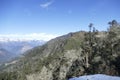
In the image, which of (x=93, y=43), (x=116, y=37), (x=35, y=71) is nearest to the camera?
(x=116, y=37)

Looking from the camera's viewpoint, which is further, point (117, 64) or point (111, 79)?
point (117, 64)

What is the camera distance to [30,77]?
160875 mm

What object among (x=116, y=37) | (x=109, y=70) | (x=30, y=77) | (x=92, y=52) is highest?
(x=116, y=37)

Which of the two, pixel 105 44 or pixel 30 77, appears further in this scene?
pixel 30 77

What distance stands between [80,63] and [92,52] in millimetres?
8183

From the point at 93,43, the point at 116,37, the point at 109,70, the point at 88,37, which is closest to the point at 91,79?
the point at 109,70

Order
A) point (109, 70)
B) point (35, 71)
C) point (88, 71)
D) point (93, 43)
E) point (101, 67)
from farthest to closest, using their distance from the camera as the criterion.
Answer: point (35, 71), point (93, 43), point (88, 71), point (101, 67), point (109, 70)

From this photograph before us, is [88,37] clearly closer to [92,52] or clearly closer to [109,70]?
[92,52]

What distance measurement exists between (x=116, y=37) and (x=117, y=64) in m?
21.2

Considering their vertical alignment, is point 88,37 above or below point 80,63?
above

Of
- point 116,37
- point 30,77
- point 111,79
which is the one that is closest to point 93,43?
point 116,37

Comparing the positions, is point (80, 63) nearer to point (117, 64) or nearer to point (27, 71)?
point (117, 64)

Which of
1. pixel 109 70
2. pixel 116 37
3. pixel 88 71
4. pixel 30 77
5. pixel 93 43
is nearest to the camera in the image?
pixel 109 70

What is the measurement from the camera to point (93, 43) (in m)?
114
